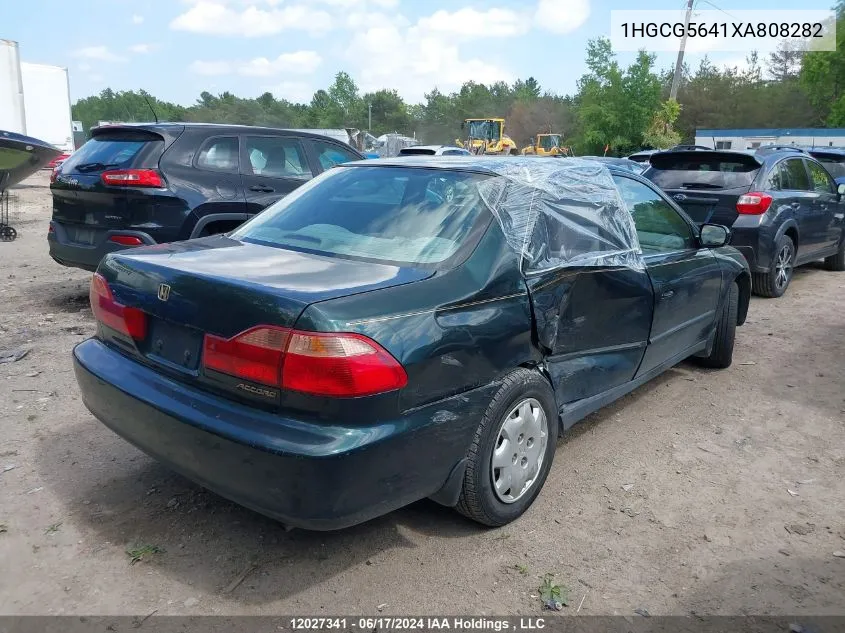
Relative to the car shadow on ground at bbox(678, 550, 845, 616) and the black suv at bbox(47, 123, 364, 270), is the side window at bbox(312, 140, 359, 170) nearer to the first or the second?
the black suv at bbox(47, 123, 364, 270)

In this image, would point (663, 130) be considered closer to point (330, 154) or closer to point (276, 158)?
point (330, 154)

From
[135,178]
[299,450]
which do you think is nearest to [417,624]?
[299,450]

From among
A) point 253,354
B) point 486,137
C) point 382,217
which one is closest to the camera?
point 253,354

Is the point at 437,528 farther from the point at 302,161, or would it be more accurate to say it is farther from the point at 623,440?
the point at 302,161

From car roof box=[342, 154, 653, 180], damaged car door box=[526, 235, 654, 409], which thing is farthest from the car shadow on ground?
car roof box=[342, 154, 653, 180]

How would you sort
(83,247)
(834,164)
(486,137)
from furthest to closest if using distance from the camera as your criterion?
(486,137)
(834,164)
(83,247)

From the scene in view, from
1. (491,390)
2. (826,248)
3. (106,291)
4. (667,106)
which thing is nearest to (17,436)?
(106,291)

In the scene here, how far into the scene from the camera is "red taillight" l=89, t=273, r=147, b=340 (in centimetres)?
288

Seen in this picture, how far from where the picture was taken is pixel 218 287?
8.43 ft

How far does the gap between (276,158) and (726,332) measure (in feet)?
15.0

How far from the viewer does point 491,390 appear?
283 centimetres

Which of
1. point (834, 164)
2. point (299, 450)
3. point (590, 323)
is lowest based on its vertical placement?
point (299, 450)

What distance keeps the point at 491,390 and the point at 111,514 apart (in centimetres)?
188

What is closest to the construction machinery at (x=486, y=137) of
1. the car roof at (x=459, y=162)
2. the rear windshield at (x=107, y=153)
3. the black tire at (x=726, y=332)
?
the rear windshield at (x=107, y=153)
